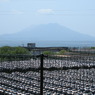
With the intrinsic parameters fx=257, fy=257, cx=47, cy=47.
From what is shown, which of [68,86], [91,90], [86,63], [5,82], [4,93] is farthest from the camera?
[5,82]

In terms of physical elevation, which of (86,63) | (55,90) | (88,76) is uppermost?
(86,63)

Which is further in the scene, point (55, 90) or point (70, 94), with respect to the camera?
point (55, 90)

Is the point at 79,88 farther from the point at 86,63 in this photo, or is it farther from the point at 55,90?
the point at 86,63

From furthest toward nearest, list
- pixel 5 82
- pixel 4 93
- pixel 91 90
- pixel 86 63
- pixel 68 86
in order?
pixel 5 82 < pixel 68 86 < pixel 91 90 < pixel 4 93 < pixel 86 63

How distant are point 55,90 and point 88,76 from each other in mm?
1771

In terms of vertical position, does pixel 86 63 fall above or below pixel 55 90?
above

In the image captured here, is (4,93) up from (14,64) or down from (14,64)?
down

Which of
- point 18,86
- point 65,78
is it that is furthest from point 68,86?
point 18,86

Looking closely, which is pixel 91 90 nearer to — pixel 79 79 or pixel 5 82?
pixel 79 79

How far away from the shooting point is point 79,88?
10.5 m

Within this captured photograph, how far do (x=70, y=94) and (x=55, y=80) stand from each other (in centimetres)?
285

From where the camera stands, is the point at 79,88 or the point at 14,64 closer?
the point at 79,88

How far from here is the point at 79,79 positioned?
10188 millimetres

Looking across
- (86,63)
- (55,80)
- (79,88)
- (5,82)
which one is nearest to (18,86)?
(5,82)
